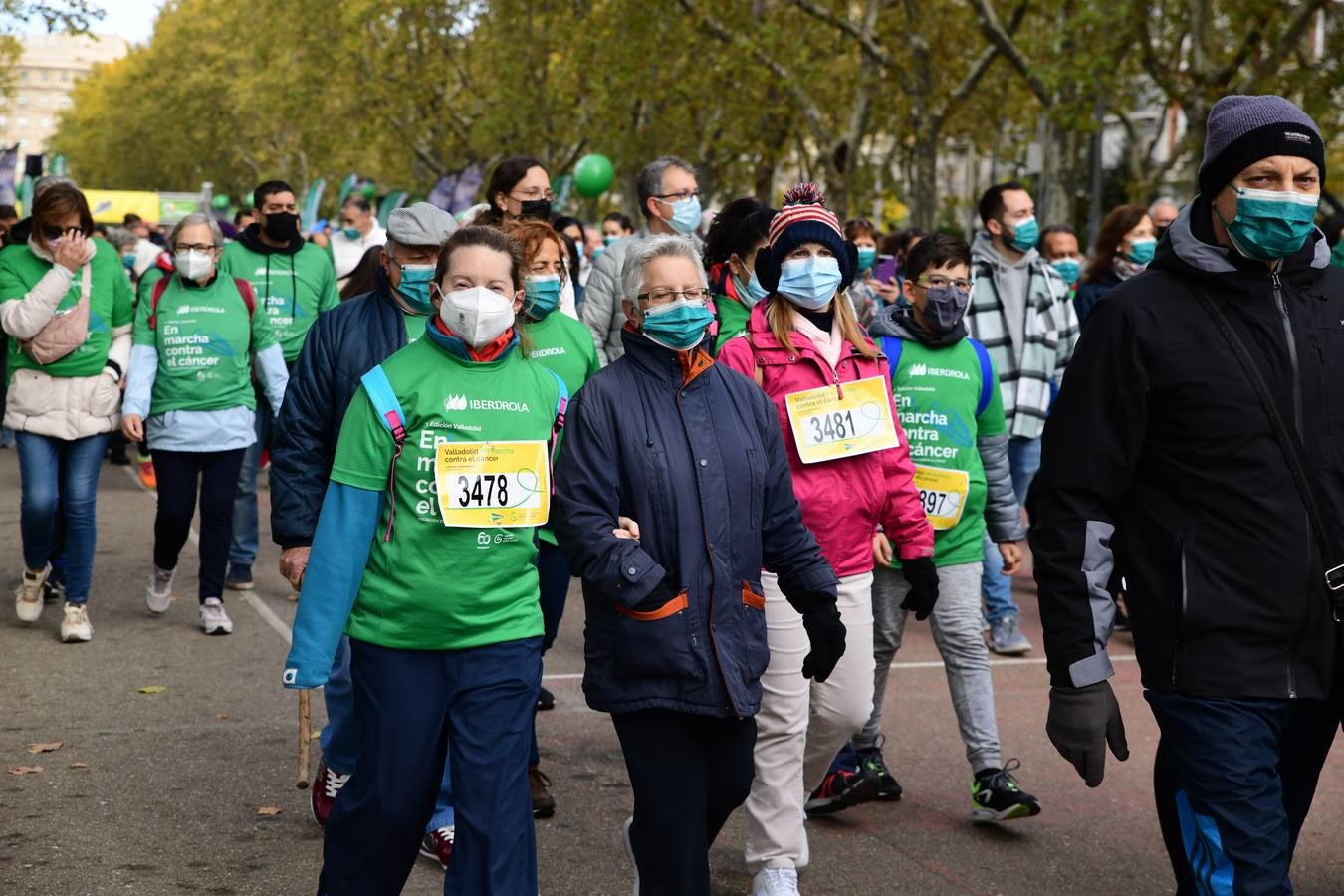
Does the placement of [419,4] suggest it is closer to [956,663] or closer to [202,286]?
[202,286]

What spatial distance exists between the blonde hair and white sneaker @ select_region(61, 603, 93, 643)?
4.61 m

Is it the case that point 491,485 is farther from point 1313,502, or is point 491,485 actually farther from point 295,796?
point 295,796

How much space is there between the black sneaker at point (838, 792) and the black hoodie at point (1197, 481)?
244 cm

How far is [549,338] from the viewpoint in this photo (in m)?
6.34

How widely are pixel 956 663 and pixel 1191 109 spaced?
51.7ft

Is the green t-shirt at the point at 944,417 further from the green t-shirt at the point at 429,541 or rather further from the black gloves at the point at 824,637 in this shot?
the green t-shirt at the point at 429,541

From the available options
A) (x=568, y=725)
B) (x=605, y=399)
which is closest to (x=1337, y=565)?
(x=605, y=399)

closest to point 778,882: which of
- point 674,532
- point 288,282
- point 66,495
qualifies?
point 674,532

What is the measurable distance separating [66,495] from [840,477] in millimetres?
4734

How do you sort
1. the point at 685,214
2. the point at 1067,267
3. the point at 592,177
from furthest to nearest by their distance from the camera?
the point at 592,177 < the point at 1067,267 < the point at 685,214

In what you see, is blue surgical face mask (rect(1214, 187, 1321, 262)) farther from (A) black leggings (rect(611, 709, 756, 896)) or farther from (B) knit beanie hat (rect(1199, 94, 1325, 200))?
(A) black leggings (rect(611, 709, 756, 896))

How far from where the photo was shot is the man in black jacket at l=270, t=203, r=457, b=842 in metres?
5.32

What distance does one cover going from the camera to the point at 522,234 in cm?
606

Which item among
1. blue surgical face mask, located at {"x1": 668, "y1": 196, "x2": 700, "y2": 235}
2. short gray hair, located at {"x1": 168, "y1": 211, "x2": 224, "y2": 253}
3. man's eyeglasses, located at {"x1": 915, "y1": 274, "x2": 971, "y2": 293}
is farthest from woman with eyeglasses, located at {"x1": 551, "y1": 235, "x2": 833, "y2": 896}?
short gray hair, located at {"x1": 168, "y1": 211, "x2": 224, "y2": 253}
